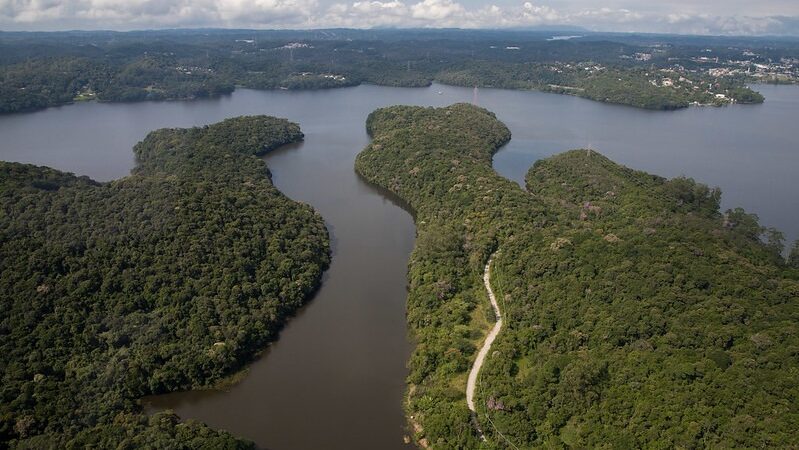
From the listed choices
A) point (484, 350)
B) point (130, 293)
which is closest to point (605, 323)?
point (484, 350)

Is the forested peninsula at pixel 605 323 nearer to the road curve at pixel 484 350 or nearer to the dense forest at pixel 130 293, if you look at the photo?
the road curve at pixel 484 350

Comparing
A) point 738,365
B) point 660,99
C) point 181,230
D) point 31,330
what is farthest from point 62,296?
point 660,99

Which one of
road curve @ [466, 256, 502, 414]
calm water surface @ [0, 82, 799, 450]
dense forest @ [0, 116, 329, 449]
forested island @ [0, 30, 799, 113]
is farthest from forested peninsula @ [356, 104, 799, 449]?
forested island @ [0, 30, 799, 113]

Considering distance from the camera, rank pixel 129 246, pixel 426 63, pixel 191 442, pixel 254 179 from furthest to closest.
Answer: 1. pixel 426 63
2. pixel 254 179
3. pixel 129 246
4. pixel 191 442

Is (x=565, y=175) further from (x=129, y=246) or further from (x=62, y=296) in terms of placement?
(x=62, y=296)

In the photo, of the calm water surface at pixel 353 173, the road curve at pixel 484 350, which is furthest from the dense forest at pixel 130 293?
the road curve at pixel 484 350
